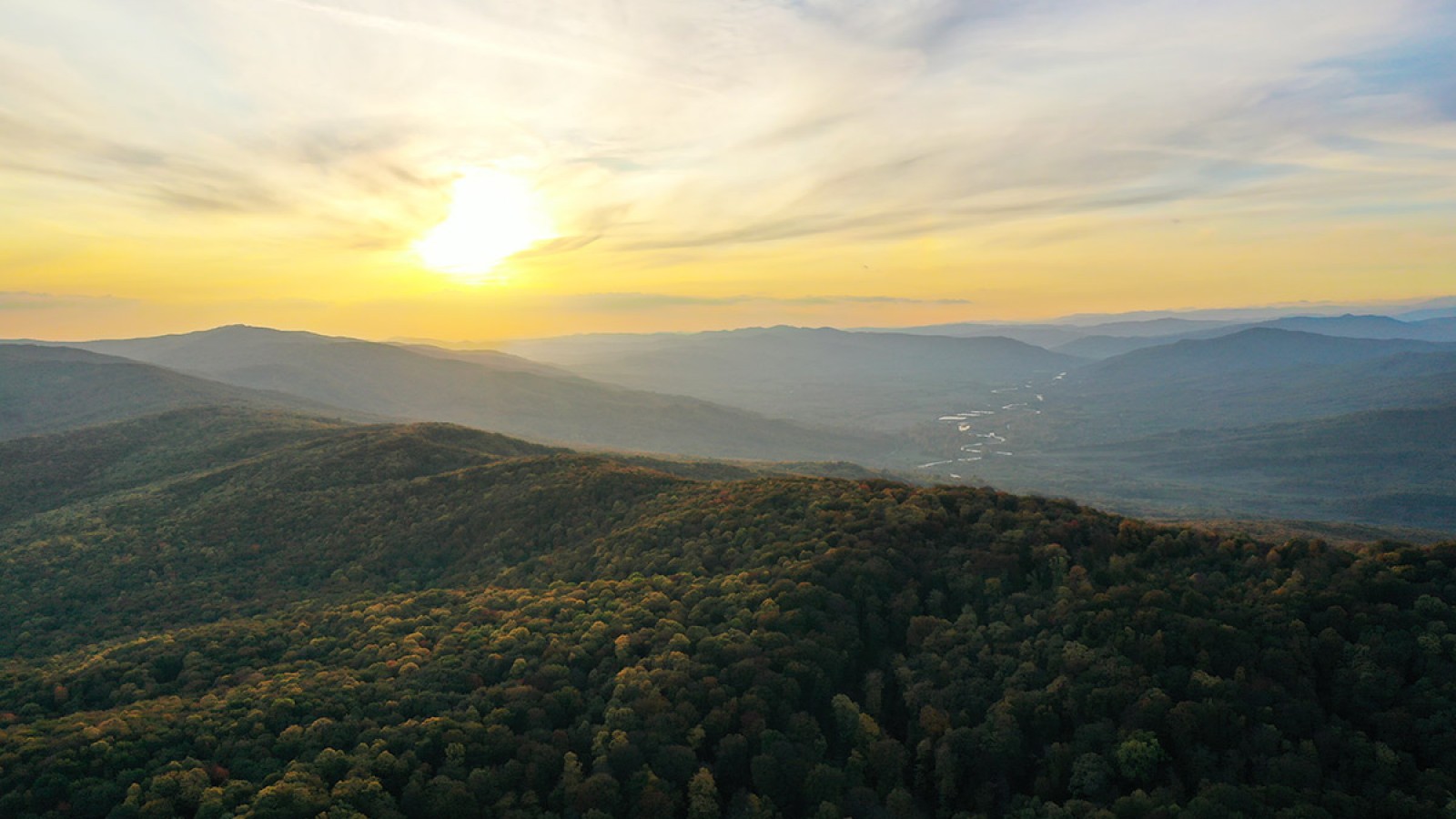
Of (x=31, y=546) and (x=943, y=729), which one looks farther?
(x=31, y=546)

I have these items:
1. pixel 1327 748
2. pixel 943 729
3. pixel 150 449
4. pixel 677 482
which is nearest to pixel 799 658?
pixel 943 729

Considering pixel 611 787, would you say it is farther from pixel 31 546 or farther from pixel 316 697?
pixel 31 546

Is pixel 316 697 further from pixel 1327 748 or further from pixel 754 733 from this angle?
pixel 1327 748

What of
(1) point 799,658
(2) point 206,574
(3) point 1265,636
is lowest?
(2) point 206,574

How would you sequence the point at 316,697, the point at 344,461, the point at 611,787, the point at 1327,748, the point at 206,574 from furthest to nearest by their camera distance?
1. the point at 344,461
2. the point at 206,574
3. the point at 316,697
4. the point at 611,787
5. the point at 1327,748

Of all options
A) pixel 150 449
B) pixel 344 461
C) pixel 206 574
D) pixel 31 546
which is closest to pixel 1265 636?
pixel 206 574

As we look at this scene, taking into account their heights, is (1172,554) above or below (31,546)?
above

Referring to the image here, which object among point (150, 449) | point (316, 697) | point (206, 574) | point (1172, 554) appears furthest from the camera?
point (150, 449)
